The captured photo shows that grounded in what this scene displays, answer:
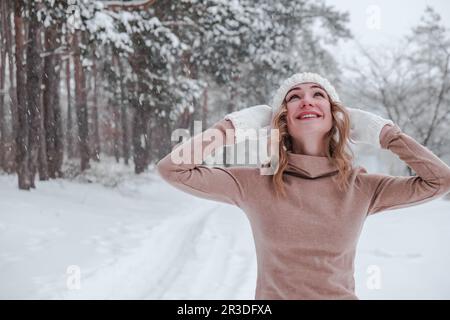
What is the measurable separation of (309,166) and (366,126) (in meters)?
0.37

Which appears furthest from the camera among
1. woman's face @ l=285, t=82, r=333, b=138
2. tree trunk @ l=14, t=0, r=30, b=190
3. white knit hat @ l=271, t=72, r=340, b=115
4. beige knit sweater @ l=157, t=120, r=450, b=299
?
tree trunk @ l=14, t=0, r=30, b=190

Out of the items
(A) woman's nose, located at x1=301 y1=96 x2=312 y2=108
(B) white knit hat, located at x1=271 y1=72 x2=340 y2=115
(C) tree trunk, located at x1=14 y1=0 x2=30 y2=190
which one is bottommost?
(C) tree trunk, located at x1=14 y1=0 x2=30 y2=190

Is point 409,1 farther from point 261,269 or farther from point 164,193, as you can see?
point 261,269

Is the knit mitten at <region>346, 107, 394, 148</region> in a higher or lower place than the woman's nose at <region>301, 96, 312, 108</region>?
lower

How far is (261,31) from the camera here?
11977 millimetres

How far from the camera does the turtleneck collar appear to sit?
1.91 metres

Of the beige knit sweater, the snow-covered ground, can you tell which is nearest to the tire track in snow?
the snow-covered ground

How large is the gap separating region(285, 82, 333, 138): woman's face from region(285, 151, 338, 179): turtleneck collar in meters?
0.12

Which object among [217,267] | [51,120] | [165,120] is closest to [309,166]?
[217,267]

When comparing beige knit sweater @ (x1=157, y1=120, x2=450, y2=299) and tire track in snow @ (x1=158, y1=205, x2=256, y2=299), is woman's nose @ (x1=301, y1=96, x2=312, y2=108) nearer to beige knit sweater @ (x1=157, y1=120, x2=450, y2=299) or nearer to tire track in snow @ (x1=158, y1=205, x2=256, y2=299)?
beige knit sweater @ (x1=157, y1=120, x2=450, y2=299)

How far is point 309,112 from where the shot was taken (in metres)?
1.91

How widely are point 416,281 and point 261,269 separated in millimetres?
4987

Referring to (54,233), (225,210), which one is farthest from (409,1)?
(54,233)

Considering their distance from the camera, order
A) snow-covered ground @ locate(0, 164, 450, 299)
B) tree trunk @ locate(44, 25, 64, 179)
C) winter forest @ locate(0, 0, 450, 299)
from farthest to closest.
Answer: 1. tree trunk @ locate(44, 25, 64, 179)
2. winter forest @ locate(0, 0, 450, 299)
3. snow-covered ground @ locate(0, 164, 450, 299)
